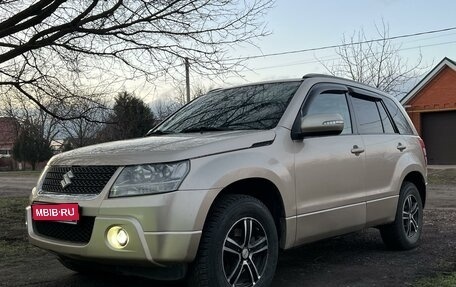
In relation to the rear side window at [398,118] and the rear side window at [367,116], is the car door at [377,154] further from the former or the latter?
the rear side window at [398,118]

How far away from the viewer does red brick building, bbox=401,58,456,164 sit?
25.6 meters

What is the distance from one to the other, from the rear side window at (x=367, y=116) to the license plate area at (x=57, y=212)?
307cm

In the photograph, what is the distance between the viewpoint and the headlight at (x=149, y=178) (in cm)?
377

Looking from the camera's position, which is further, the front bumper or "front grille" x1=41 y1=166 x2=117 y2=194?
"front grille" x1=41 y1=166 x2=117 y2=194

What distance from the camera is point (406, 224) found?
6312 mm

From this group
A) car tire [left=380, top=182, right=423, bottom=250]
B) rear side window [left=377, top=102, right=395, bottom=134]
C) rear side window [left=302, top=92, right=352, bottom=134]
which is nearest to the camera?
A: rear side window [left=302, top=92, right=352, bottom=134]

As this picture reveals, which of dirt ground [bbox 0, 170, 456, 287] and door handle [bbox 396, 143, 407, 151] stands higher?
door handle [bbox 396, 143, 407, 151]

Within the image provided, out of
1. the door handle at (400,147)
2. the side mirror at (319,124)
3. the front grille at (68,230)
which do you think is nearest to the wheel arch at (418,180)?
the door handle at (400,147)

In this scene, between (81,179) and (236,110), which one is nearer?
(81,179)

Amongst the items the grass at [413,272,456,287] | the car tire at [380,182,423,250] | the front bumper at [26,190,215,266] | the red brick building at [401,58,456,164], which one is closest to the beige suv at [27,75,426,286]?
the front bumper at [26,190,215,266]

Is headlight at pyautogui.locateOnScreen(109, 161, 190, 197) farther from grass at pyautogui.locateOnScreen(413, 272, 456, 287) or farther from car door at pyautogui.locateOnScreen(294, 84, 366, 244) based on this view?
grass at pyautogui.locateOnScreen(413, 272, 456, 287)

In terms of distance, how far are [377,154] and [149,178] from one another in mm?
2854

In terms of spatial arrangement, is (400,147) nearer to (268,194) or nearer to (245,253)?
(268,194)

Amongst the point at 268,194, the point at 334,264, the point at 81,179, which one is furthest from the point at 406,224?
the point at 81,179
